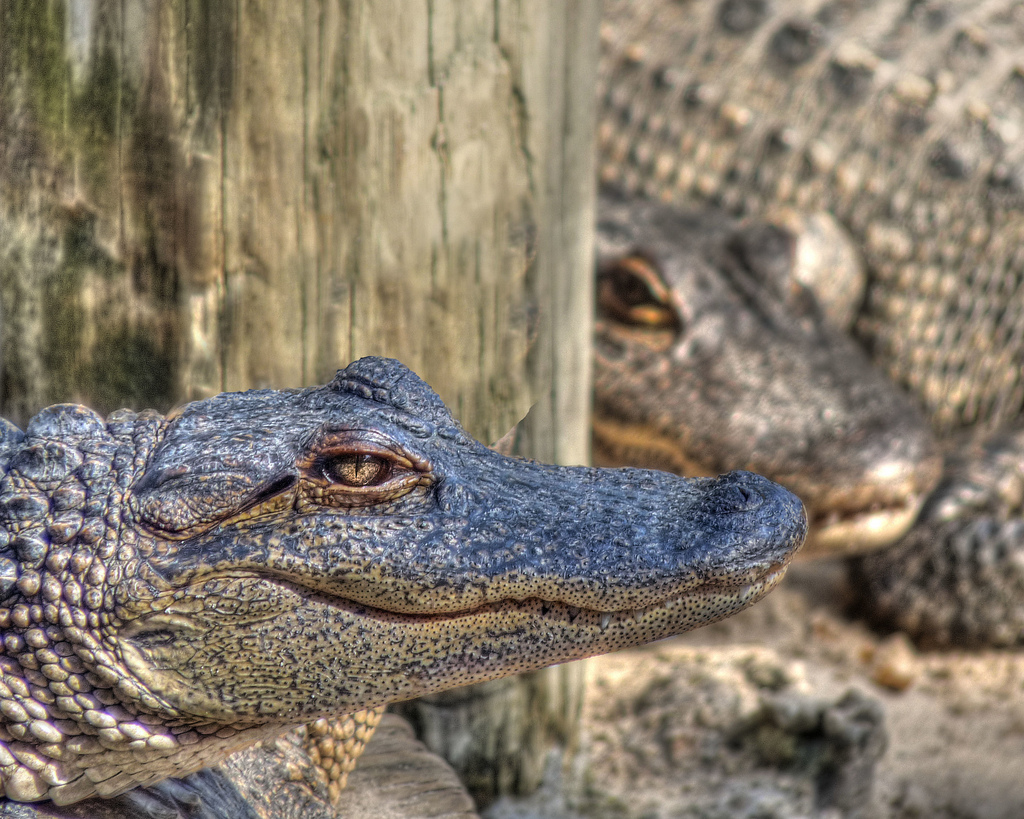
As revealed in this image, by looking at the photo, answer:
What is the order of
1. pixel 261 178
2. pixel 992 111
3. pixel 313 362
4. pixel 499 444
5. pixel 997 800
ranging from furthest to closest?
1. pixel 992 111
2. pixel 997 800
3. pixel 499 444
4. pixel 313 362
5. pixel 261 178

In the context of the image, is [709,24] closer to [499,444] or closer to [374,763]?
[499,444]

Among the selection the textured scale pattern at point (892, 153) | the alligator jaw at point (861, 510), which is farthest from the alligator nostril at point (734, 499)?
the textured scale pattern at point (892, 153)

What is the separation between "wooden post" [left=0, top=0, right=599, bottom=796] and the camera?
1951 millimetres

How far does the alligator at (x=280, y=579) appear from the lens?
143 cm

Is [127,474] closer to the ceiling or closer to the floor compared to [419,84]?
closer to the floor

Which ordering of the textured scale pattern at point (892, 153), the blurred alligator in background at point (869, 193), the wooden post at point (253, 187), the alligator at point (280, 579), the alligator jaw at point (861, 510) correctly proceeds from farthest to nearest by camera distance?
the textured scale pattern at point (892, 153) < the blurred alligator in background at point (869, 193) < the alligator jaw at point (861, 510) < the wooden post at point (253, 187) < the alligator at point (280, 579)

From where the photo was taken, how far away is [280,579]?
4.82 ft

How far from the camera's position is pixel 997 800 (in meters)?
2.94

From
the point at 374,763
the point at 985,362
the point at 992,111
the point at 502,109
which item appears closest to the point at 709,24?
the point at 992,111

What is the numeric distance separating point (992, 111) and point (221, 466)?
4.37m

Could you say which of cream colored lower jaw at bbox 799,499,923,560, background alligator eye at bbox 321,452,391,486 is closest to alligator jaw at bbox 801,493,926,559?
cream colored lower jaw at bbox 799,499,923,560

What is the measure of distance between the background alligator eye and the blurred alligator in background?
Result: 267cm

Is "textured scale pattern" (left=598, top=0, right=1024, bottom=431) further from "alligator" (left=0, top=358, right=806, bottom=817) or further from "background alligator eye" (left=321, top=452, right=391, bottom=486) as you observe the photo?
"background alligator eye" (left=321, top=452, right=391, bottom=486)

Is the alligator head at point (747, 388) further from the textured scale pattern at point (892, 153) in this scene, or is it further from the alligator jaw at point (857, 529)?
the textured scale pattern at point (892, 153)
